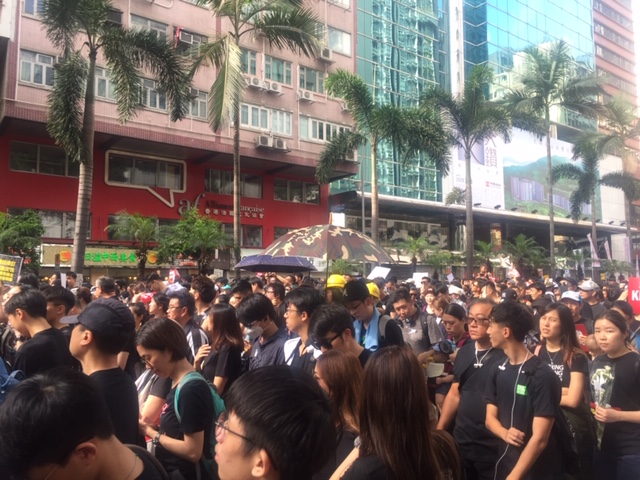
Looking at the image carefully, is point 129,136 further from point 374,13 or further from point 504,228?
point 504,228

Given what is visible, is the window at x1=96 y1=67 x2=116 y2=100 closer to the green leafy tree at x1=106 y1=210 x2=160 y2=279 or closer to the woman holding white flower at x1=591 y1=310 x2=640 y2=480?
the green leafy tree at x1=106 y1=210 x2=160 y2=279

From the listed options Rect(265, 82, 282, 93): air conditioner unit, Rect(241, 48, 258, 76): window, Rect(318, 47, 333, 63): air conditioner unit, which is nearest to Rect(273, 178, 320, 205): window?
Rect(265, 82, 282, 93): air conditioner unit

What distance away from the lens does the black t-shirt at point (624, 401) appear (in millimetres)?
A: 3520

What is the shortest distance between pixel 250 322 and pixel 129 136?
21.7m

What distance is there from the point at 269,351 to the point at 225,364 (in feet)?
1.51

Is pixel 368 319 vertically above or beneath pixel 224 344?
above

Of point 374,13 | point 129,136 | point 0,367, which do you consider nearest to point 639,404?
point 0,367

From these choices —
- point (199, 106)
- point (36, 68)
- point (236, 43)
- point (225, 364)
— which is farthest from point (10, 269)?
point (199, 106)

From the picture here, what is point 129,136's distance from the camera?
2395 cm

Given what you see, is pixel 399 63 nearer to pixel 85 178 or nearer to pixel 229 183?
pixel 229 183

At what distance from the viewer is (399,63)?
41719 mm

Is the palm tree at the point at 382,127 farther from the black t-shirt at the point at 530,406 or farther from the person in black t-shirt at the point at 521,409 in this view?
the black t-shirt at the point at 530,406

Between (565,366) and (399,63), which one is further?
(399,63)

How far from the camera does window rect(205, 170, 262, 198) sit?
29.3m
